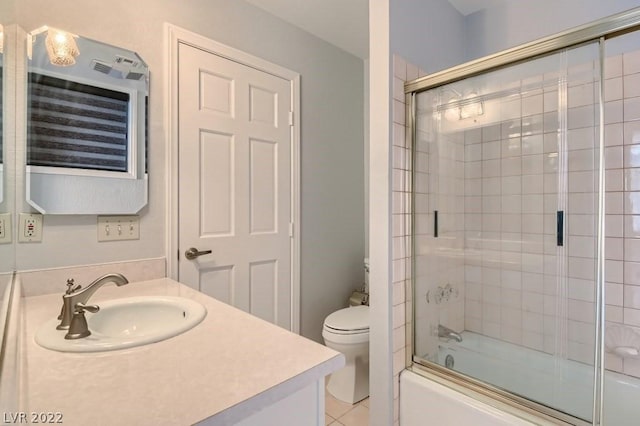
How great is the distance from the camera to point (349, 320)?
198 cm

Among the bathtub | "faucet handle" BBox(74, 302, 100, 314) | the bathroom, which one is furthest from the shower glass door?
"faucet handle" BBox(74, 302, 100, 314)

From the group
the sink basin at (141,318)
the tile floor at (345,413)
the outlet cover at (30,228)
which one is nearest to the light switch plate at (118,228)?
the outlet cover at (30,228)

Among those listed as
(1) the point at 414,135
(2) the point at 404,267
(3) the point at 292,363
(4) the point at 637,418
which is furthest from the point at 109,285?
(4) the point at 637,418

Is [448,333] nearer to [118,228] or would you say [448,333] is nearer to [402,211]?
[402,211]

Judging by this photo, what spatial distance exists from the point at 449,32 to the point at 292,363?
2.17 metres

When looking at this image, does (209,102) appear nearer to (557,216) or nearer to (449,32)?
(449,32)

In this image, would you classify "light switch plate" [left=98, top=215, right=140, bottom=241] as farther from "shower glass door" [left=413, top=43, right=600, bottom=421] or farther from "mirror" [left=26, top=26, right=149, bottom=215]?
"shower glass door" [left=413, top=43, right=600, bottom=421]

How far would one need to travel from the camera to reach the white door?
171cm

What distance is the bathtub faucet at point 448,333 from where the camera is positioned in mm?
1773

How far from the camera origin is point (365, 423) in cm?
171

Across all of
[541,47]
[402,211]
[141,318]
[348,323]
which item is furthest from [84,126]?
[541,47]

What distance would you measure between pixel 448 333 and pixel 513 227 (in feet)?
2.41

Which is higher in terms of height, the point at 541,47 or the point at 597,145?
the point at 541,47

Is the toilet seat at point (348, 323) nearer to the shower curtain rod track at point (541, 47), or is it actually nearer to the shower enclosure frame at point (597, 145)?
the shower enclosure frame at point (597, 145)
